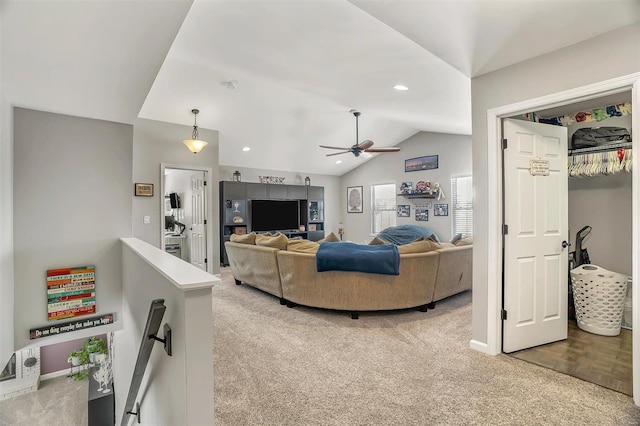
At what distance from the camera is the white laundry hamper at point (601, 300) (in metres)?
3.12

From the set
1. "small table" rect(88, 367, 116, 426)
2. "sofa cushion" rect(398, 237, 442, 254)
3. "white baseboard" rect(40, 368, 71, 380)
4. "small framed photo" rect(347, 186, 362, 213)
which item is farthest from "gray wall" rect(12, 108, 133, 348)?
"small framed photo" rect(347, 186, 362, 213)

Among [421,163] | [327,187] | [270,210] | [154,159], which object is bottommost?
[270,210]

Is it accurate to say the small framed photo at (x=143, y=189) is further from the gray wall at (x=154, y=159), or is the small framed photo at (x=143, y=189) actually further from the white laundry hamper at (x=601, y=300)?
the white laundry hamper at (x=601, y=300)

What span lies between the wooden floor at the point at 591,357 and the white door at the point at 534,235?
10cm

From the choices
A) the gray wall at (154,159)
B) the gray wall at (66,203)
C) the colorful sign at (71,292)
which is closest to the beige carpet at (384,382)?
the colorful sign at (71,292)

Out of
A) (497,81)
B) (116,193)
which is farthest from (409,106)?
(116,193)

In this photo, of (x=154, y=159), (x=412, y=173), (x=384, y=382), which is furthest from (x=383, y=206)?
(x=384, y=382)

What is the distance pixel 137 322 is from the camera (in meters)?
2.65

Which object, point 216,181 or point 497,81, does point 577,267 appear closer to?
point 497,81

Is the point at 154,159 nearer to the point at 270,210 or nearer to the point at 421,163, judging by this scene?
the point at 270,210

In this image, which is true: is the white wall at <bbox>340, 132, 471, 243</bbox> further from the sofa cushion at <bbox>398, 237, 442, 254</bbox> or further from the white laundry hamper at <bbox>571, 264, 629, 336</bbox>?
the white laundry hamper at <bbox>571, 264, 629, 336</bbox>

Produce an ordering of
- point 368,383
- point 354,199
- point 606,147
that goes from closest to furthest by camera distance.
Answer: point 368,383 < point 606,147 < point 354,199

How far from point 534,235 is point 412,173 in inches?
205

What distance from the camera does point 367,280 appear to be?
3.64 meters
